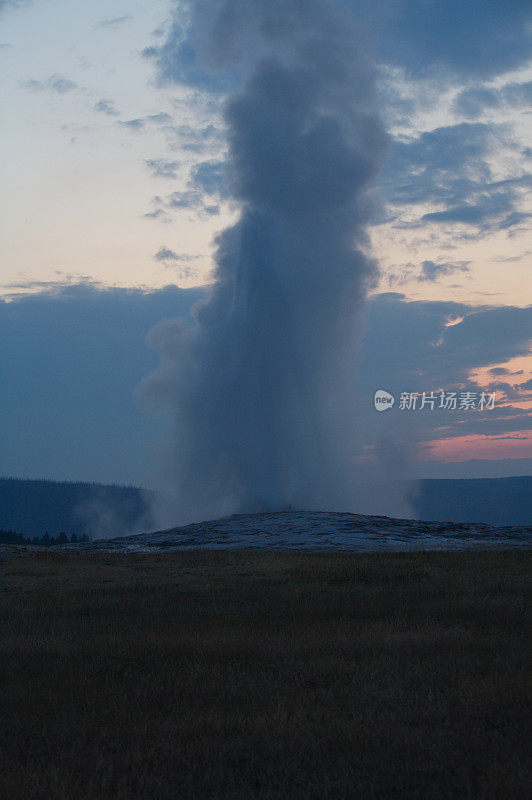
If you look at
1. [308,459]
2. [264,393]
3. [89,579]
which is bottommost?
[89,579]

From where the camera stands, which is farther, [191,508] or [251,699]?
[191,508]

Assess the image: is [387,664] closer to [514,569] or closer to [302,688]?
[302,688]

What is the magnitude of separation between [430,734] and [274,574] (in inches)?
701

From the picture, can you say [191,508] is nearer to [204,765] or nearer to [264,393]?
[264,393]

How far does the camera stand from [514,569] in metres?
24.4

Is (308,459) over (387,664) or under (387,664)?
over

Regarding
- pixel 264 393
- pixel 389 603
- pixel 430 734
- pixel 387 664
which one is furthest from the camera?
pixel 264 393

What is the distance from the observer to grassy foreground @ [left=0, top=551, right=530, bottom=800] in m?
6.50

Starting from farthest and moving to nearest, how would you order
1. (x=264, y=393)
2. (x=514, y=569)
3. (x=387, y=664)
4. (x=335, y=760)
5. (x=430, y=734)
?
(x=264, y=393), (x=514, y=569), (x=387, y=664), (x=430, y=734), (x=335, y=760)

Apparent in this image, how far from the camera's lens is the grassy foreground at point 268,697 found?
6.50 meters

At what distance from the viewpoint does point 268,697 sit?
29.7ft

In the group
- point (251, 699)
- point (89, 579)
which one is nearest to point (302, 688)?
point (251, 699)

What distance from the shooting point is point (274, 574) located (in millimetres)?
25000

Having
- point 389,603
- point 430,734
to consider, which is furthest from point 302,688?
point 389,603
